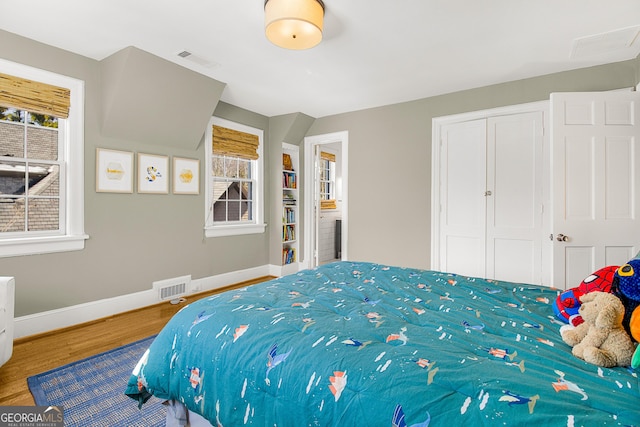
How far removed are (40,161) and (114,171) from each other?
1.88 ft

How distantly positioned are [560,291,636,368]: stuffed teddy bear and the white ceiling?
2.04 metres

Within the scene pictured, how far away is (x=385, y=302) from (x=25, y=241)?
3036mm

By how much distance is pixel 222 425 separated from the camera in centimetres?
122

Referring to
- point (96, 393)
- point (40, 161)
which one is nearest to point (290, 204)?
point (40, 161)

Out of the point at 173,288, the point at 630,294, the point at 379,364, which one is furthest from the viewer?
the point at 173,288

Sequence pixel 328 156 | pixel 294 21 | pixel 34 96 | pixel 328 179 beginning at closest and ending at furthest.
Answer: pixel 294 21 < pixel 34 96 < pixel 328 156 < pixel 328 179

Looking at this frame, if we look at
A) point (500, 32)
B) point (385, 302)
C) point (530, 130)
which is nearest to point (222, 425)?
point (385, 302)

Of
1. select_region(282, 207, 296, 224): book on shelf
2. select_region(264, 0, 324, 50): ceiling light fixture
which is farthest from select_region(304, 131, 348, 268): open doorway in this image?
select_region(264, 0, 324, 50): ceiling light fixture

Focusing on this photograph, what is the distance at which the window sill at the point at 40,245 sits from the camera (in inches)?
104

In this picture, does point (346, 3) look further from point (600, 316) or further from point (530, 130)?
point (530, 130)

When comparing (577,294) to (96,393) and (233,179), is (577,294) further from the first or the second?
(233,179)

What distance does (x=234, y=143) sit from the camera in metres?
4.47

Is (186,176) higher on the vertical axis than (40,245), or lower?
higher

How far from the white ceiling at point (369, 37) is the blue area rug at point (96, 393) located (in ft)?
8.42
